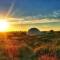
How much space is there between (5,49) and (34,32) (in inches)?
1895

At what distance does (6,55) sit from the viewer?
33.3 m

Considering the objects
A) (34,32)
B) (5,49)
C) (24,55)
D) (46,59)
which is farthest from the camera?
(34,32)

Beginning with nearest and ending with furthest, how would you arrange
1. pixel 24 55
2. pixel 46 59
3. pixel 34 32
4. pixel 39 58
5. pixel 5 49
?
pixel 46 59, pixel 39 58, pixel 24 55, pixel 5 49, pixel 34 32

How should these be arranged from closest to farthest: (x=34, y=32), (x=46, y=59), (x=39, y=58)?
(x=46, y=59) < (x=39, y=58) < (x=34, y=32)

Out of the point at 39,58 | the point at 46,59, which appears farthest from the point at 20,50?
the point at 46,59

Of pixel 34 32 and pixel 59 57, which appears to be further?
pixel 34 32

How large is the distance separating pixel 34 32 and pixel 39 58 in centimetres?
5299

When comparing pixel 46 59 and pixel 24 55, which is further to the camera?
pixel 24 55

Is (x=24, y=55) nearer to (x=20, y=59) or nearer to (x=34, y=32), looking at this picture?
(x=20, y=59)

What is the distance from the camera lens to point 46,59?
94.6 feet

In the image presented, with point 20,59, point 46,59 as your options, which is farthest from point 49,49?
point 46,59

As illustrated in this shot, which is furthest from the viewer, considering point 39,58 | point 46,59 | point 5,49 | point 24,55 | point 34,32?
point 34,32

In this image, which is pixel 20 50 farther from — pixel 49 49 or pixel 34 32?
pixel 34 32

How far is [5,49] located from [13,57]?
4.52m
